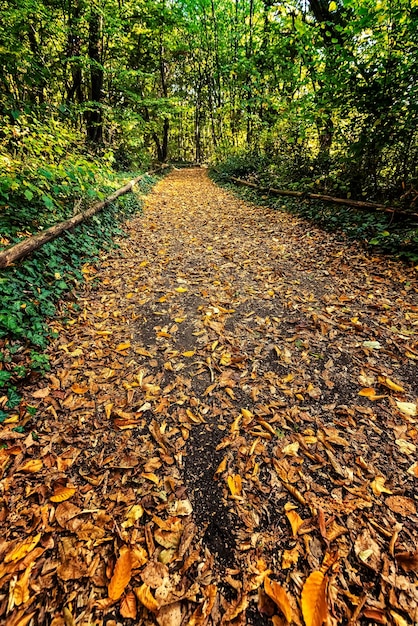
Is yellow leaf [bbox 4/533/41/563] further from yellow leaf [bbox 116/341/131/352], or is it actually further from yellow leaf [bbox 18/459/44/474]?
yellow leaf [bbox 116/341/131/352]

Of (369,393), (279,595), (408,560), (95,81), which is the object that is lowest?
(279,595)

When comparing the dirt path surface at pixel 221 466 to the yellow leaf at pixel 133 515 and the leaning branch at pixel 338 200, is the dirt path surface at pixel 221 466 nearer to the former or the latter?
the yellow leaf at pixel 133 515

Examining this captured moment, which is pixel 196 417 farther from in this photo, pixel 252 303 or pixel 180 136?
pixel 180 136

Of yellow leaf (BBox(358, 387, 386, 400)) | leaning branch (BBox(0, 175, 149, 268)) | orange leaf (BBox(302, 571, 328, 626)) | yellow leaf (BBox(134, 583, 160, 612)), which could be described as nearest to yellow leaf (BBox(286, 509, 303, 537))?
orange leaf (BBox(302, 571, 328, 626))

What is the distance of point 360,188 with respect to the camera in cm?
589

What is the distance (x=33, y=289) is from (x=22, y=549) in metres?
2.48

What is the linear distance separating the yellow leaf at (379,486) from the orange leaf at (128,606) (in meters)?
1.45

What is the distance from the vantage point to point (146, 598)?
1.38m

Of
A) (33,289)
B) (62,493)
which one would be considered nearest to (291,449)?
(62,493)

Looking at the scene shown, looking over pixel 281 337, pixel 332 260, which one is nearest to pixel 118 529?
pixel 281 337

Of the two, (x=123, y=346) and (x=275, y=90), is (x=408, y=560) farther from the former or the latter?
(x=275, y=90)

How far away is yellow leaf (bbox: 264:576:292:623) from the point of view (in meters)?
1.32

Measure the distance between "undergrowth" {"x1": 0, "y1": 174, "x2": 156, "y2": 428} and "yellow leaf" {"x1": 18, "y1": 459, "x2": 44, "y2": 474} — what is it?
1.37 feet

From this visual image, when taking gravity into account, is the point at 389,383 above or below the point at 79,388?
above
